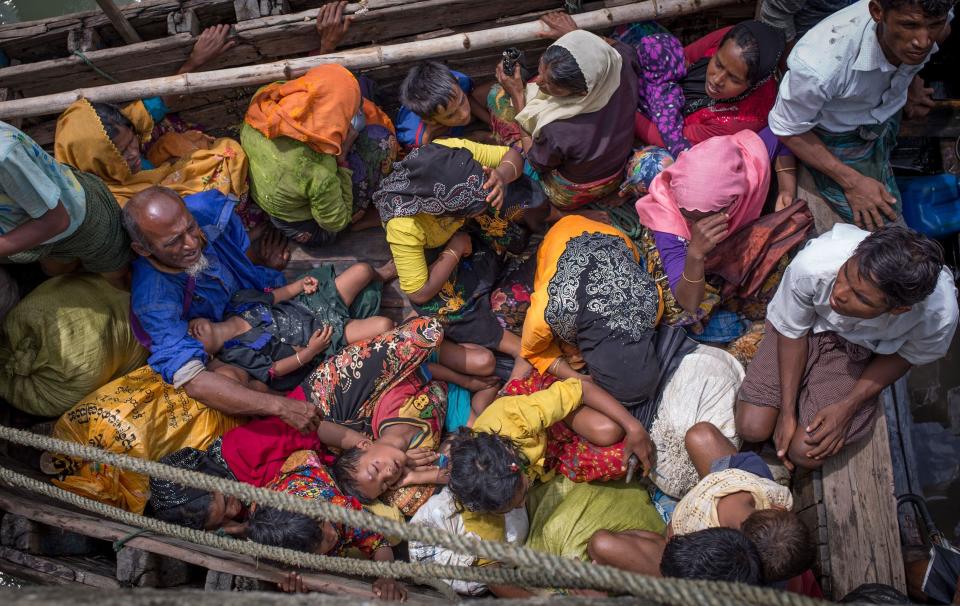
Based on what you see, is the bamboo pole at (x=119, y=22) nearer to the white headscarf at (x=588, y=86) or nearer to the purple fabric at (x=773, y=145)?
the white headscarf at (x=588, y=86)

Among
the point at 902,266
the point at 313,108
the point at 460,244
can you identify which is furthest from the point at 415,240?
the point at 902,266

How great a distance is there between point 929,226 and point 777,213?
106cm

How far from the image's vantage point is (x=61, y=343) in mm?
3412

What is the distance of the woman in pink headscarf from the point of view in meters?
3.30

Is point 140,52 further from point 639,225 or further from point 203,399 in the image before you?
point 639,225

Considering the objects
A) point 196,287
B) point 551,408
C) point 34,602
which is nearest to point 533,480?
point 551,408

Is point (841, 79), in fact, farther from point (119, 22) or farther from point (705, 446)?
point (119, 22)

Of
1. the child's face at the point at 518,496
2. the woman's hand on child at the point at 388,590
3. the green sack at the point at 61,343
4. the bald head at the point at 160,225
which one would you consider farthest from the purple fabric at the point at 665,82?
the green sack at the point at 61,343

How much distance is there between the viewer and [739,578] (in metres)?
2.32

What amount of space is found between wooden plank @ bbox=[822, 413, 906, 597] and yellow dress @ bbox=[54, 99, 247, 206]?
11.4 feet

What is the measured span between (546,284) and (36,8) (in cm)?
635

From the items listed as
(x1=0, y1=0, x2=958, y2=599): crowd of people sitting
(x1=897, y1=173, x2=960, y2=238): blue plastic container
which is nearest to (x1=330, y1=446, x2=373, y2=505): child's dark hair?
(x1=0, y1=0, x2=958, y2=599): crowd of people sitting

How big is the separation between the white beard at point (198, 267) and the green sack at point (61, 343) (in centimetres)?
44

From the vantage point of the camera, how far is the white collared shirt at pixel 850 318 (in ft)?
9.09
